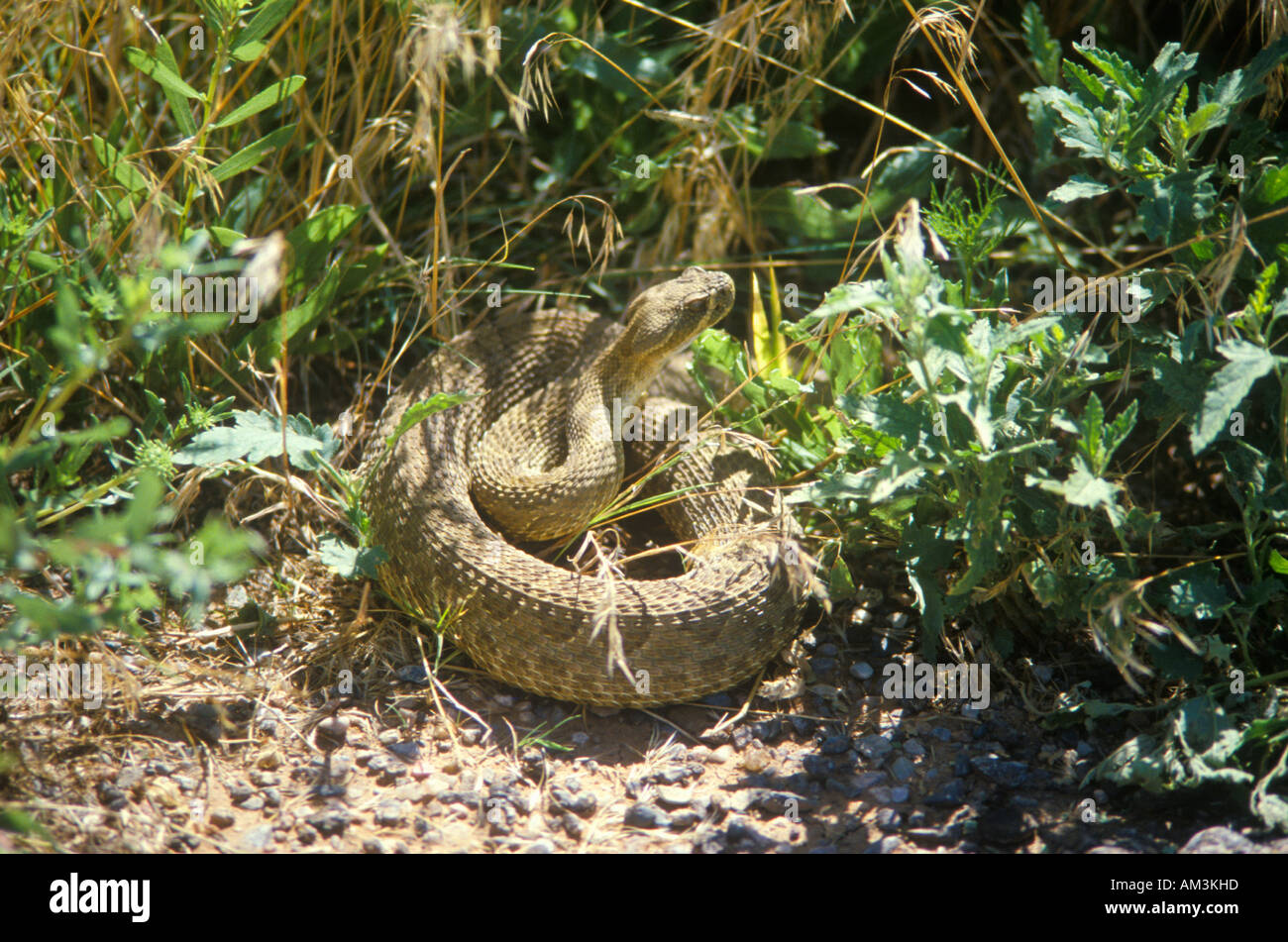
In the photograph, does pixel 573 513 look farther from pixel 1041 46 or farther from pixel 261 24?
pixel 1041 46

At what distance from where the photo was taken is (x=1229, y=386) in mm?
3162

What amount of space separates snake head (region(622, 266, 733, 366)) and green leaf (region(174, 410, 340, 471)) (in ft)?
6.10

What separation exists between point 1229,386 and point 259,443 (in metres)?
3.51

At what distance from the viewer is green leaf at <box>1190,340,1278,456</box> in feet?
10.2

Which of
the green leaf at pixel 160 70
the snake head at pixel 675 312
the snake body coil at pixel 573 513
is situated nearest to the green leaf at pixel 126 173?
the green leaf at pixel 160 70

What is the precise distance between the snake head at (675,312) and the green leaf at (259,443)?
6.10 ft

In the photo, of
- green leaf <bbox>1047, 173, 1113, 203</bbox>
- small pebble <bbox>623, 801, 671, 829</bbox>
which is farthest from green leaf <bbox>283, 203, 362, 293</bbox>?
green leaf <bbox>1047, 173, 1113, 203</bbox>

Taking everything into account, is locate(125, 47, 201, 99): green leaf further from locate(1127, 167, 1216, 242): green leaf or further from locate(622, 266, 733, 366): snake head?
locate(1127, 167, 1216, 242): green leaf

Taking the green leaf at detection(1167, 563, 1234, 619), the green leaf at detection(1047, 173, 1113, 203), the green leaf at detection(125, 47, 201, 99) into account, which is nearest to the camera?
the green leaf at detection(1167, 563, 1234, 619)

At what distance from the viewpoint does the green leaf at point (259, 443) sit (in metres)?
3.73

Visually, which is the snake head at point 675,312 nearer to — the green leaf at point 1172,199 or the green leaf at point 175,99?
the green leaf at point 1172,199

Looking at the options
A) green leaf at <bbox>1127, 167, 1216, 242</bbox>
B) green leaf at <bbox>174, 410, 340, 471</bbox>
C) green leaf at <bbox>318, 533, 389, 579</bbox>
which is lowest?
green leaf at <bbox>318, 533, 389, 579</bbox>
